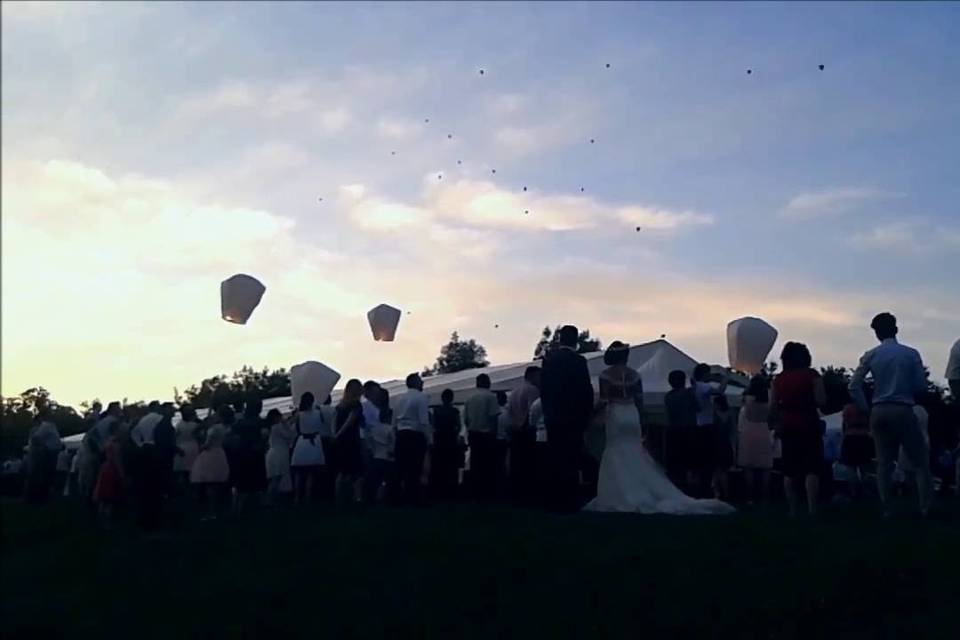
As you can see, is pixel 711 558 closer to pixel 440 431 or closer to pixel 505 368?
pixel 440 431

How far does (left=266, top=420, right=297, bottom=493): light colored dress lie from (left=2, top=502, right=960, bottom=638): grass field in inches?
334

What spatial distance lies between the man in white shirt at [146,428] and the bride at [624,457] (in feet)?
18.2

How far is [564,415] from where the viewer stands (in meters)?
12.3

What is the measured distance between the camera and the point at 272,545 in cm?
878

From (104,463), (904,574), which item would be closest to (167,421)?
(104,463)

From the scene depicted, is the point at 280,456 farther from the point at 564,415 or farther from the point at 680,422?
the point at 564,415

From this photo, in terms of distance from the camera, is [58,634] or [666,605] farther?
[666,605]

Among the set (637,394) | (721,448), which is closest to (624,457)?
(637,394)

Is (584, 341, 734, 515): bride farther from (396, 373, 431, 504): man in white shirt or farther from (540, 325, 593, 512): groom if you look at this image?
(396, 373, 431, 504): man in white shirt

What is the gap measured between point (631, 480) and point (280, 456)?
7.14 meters

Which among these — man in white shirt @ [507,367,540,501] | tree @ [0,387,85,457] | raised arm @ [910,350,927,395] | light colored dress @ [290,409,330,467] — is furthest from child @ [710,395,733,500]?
tree @ [0,387,85,457]

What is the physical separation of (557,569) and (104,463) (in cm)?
481

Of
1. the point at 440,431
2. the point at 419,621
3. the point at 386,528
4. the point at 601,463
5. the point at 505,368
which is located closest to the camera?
the point at 419,621

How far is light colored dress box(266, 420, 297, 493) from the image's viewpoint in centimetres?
1800
